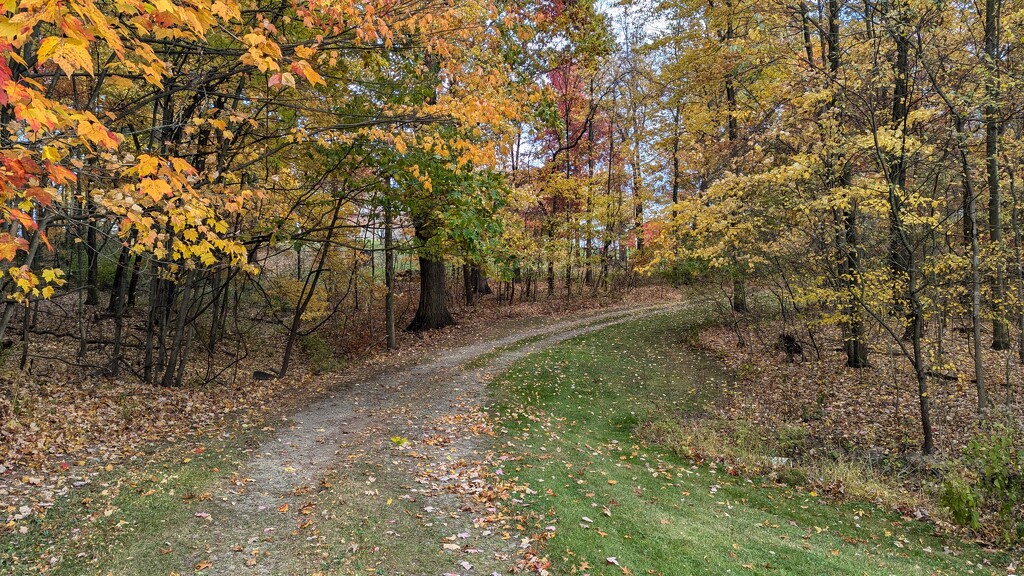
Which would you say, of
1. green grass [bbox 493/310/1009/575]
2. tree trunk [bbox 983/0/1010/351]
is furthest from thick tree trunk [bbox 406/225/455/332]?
tree trunk [bbox 983/0/1010/351]

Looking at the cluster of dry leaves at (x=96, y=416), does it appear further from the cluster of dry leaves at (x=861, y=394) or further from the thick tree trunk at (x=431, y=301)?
the cluster of dry leaves at (x=861, y=394)

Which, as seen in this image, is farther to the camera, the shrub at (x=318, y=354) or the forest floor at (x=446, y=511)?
the shrub at (x=318, y=354)

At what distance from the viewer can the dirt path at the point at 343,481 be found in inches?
169

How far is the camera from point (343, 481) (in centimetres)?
568

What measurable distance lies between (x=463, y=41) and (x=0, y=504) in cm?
715

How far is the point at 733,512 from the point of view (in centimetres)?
604

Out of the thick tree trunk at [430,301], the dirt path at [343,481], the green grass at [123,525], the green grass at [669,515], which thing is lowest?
the green grass at [669,515]

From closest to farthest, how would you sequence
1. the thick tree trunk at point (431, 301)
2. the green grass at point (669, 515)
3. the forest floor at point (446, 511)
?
1. the forest floor at point (446, 511)
2. the green grass at point (669, 515)
3. the thick tree trunk at point (431, 301)

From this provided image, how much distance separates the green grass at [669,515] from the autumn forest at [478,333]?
0.06 meters

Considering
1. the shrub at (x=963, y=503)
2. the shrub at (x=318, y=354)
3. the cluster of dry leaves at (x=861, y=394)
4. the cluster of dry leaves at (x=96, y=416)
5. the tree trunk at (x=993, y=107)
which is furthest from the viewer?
the shrub at (x=318, y=354)

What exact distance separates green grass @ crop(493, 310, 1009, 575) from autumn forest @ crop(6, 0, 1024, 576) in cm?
6

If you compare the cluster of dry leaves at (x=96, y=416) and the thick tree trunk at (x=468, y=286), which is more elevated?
the thick tree trunk at (x=468, y=286)

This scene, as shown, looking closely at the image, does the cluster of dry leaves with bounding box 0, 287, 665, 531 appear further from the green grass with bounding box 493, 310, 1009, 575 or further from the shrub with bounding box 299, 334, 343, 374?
the green grass with bounding box 493, 310, 1009, 575

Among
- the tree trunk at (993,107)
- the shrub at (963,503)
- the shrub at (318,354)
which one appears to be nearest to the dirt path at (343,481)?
the shrub at (318,354)
